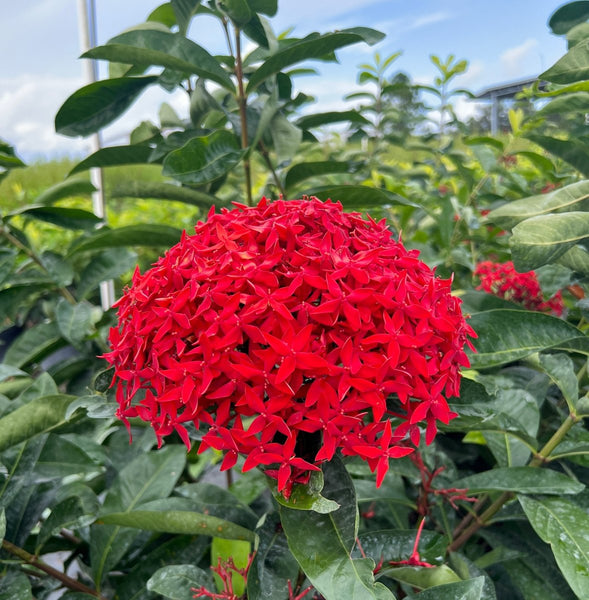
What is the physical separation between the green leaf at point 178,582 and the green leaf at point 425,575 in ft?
0.96

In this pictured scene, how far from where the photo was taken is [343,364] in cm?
73

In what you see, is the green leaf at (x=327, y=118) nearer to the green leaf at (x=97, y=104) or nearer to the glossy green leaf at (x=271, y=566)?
the green leaf at (x=97, y=104)

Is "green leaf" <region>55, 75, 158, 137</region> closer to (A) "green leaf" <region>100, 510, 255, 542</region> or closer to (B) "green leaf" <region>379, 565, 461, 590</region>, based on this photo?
(A) "green leaf" <region>100, 510, 255, 542</region>

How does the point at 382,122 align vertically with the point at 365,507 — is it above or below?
above

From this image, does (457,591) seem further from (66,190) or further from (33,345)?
(66,190)

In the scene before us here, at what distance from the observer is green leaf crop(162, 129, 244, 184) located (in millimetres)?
1114

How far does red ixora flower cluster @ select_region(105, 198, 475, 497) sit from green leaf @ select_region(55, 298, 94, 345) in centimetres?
65

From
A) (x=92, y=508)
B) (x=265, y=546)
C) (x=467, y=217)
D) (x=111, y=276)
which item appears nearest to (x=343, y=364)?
(x=265, y=546)

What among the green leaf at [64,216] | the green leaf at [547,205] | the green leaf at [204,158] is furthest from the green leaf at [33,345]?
the green leaf at [547,205]

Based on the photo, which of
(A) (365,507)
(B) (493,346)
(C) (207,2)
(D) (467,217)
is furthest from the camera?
(D) (467,217)

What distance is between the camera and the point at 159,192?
1.40 m

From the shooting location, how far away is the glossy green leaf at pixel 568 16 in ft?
4.50

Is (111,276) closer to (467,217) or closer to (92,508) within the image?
(92,508)

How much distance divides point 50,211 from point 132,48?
26.6 inches
